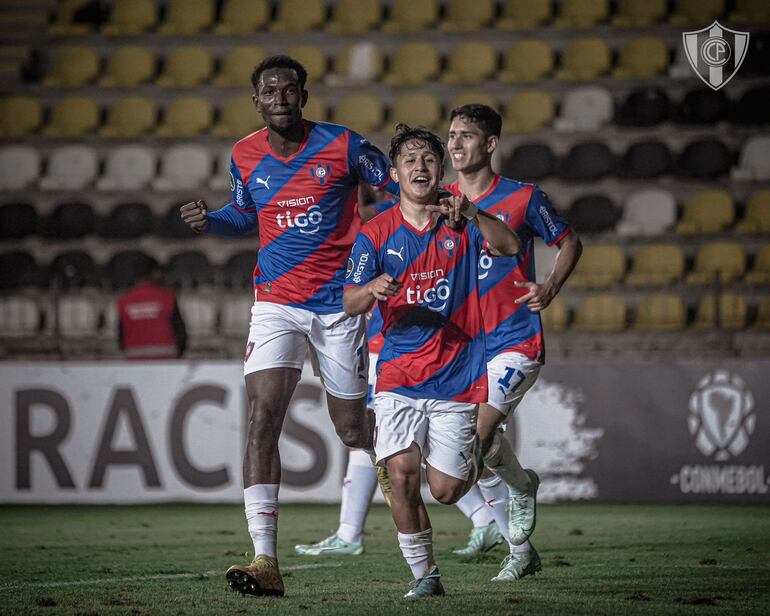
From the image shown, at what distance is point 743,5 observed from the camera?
698 inches

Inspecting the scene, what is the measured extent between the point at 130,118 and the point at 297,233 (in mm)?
11798

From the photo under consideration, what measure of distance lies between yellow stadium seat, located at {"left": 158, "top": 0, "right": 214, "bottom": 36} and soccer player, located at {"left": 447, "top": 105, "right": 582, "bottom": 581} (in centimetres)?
1230

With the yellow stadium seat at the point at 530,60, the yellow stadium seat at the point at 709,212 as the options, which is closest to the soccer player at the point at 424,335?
the yellow stadium seat at the point at 709,212

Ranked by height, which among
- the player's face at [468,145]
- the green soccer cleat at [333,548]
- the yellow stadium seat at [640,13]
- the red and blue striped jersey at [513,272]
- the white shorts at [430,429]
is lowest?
the green soccer cleat at [333,548]

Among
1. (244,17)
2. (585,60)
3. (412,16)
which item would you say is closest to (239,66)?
(244,17)

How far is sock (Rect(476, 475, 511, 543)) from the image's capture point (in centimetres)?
722

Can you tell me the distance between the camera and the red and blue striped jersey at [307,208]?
662 cm

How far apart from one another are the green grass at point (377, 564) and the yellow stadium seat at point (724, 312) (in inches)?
119

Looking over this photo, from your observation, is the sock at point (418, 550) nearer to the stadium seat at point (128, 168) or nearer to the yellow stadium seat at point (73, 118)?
the stadium seat at point (128, 168)

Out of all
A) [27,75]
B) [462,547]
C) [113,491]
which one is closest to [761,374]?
[462,547]

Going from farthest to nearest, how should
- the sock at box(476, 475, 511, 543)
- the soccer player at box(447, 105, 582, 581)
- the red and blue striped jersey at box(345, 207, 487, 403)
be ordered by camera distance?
the sock at box(476, 475, 511, 543) < the soccer player at box(447, 105, 582, 581) < the red and blue striped jersey at box(345, 207, 487, 403)

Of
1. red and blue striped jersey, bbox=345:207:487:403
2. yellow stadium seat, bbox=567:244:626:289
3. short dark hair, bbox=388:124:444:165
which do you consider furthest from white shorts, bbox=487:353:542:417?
yellow stadium seat, bbox=567:244:626:289

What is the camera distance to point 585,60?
17.6 meters

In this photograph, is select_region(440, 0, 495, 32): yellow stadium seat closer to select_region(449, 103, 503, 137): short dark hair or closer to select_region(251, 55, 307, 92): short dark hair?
select_region(449, 103, 503, 137): short dark hair
